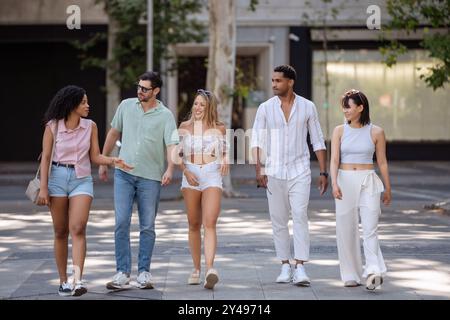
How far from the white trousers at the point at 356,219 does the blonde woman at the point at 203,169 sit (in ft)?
3.60

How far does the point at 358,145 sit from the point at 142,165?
75.4 inches

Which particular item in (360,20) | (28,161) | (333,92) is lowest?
(28,161)

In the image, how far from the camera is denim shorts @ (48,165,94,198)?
834 centimetres

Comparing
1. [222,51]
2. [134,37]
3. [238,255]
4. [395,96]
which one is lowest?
[238,255]

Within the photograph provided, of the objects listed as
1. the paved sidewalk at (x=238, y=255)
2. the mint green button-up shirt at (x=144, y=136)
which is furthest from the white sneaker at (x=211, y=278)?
the mint green button-up shirt at (x=144, y=136)

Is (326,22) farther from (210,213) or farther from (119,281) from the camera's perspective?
(119,281)

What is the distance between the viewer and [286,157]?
9.08 meters

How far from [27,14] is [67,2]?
1283mm

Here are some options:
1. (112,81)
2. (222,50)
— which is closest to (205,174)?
(222,50)

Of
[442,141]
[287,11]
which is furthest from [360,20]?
[442,141]

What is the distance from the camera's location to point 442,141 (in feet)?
105
